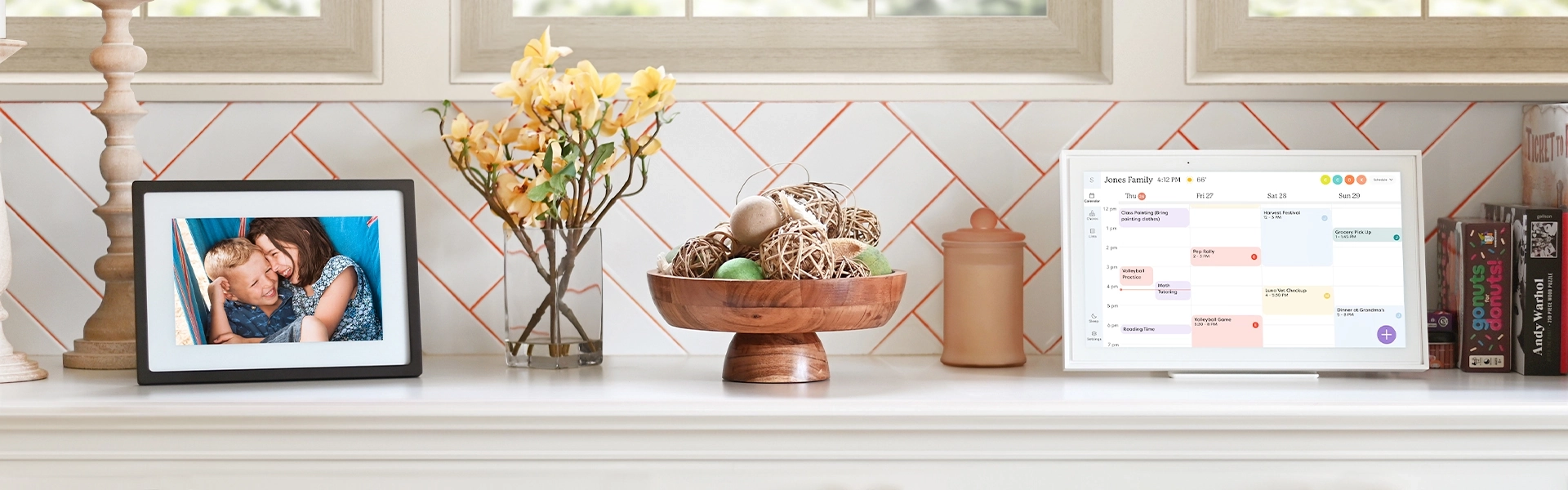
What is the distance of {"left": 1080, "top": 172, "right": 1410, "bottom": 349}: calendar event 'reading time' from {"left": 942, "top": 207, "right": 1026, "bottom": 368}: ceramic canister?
10 cm

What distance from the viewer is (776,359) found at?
4.03 ft

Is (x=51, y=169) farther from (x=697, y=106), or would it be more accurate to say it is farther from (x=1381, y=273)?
(x=1381, y=273)

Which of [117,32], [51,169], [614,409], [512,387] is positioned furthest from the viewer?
[51,169]

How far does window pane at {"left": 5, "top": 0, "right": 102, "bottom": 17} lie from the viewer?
154 centimetres

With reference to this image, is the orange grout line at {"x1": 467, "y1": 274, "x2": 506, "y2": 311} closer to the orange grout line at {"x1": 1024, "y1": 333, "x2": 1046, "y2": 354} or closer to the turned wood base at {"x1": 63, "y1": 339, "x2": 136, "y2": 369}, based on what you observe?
the turned wood base at {"x1": 63, "y1": 339, "x2": 136, "y2": 369}

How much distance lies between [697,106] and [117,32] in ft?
2.34

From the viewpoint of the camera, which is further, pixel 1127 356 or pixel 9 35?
pixel 9 35

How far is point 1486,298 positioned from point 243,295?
145 cm

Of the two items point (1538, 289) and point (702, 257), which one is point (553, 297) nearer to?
point (702, 257)

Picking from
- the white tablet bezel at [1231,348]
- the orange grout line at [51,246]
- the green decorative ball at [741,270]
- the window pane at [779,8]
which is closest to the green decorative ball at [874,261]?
the green decorative ball at [741,270]

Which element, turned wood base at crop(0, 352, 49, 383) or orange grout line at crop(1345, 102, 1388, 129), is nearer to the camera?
turned wood base at crop(0, 352, 49, 383)

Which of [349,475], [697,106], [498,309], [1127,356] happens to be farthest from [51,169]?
[1127,356]

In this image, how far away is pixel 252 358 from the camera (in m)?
1.25

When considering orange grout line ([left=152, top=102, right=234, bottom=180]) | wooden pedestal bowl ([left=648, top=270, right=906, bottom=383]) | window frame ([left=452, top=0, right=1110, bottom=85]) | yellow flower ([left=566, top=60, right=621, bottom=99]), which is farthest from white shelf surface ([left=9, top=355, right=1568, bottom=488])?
window frame ([left=452, top=0, right=1110, bottom=85])
